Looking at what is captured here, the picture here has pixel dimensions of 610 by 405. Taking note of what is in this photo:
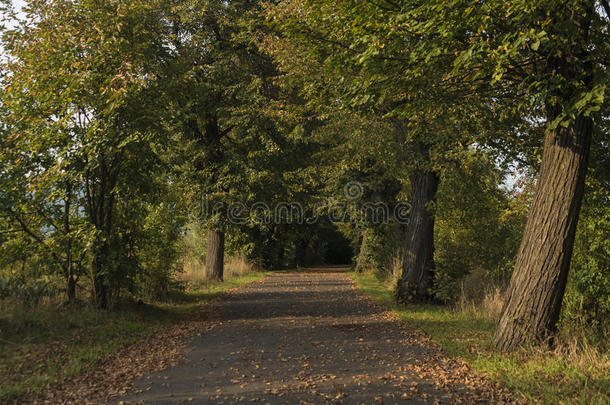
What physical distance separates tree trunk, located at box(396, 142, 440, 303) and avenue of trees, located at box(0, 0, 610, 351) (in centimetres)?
5

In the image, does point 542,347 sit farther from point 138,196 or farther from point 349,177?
point 349,177

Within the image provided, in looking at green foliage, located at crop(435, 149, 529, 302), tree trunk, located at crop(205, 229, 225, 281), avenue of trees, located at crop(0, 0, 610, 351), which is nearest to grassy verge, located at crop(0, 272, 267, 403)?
avenue of trees, located at crop(0, 0, 610, 351)

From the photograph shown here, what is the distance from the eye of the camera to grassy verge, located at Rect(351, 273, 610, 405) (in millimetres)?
5523

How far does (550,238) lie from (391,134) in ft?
22.9

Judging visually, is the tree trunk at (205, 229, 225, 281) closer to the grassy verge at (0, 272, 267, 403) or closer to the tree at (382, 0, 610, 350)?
the grassy verge at (0, 272, 267, 403)

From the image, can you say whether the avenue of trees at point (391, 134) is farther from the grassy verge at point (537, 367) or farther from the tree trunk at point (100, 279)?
the grassy verge at point (537, 367)

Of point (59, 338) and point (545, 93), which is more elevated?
point (545, 93)

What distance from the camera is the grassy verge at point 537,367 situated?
5.52m

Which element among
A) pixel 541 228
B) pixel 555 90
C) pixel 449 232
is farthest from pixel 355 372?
pixel 449 232

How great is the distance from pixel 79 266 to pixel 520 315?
8768 millimetres

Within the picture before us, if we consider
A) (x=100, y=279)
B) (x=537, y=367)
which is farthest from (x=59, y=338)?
(x=537, y=367)

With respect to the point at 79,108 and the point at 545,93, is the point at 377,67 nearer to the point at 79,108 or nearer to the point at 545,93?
the point at 545,93

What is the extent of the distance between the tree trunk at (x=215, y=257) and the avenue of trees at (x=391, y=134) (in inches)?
254

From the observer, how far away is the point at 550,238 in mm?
7215
